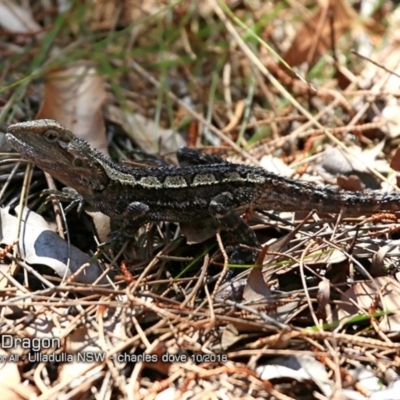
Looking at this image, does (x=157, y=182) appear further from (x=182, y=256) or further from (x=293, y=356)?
(x=293, y=356)

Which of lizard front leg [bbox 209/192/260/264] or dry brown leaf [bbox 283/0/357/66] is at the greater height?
dry brown leaf [bbox 283/0/357/66]

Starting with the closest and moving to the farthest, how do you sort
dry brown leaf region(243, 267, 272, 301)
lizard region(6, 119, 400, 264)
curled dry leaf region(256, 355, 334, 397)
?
1. curled dry leaf region(256, 355, 334, 397)
2. dry brown leaf region(243, 267, 272, 301)
3. lizard region(6, 119, 400, 264)

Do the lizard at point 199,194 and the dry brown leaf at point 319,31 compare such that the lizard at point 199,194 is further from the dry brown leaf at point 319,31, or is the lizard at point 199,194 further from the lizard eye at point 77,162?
the dry brown leaf at point 319,31

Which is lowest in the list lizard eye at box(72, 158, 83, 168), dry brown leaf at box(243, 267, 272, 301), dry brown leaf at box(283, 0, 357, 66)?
dry brown leaf at box(243, 267, 272, 301)

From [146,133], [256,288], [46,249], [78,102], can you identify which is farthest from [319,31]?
[46,249]

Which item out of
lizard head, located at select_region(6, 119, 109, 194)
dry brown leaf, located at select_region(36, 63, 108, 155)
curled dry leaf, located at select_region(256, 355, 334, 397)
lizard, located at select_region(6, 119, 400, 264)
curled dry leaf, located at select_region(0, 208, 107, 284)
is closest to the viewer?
curled dry leaf, located at select_region(256, 355, 334, 397)

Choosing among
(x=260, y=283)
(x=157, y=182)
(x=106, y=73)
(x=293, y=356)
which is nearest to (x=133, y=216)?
(x=157, y=182)

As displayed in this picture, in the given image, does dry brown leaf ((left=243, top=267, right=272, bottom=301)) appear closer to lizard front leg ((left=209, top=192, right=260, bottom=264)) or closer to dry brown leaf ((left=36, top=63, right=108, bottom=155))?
lizard front leg ((left=209, top=192, right=260, bottom=264))

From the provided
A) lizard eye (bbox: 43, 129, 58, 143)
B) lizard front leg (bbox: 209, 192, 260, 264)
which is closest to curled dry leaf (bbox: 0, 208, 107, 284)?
lizard eye (bbox: 43, 129, 58, 143)

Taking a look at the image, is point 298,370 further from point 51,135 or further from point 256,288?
point 51,135
